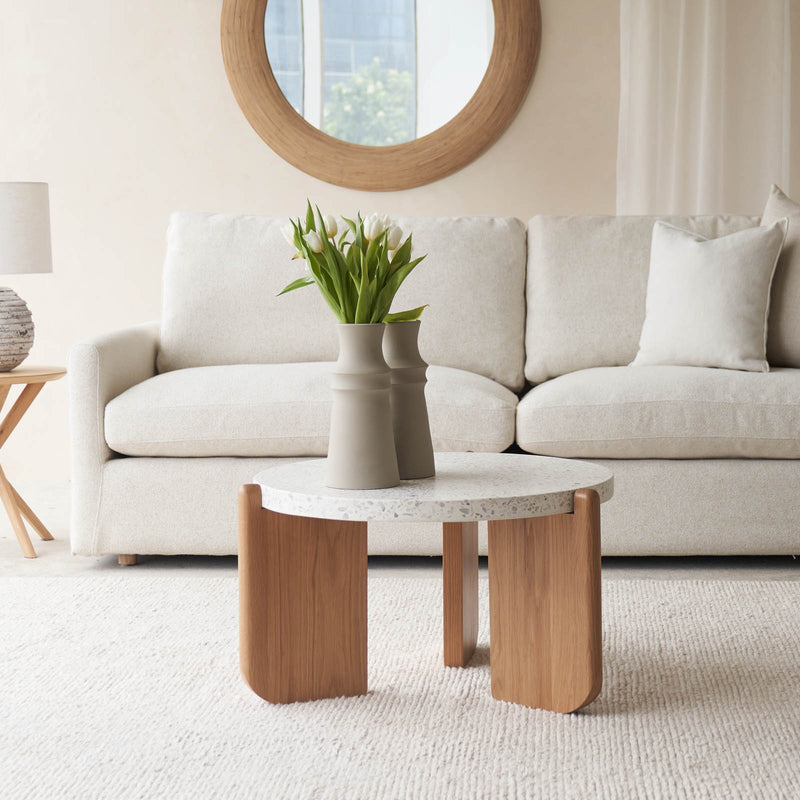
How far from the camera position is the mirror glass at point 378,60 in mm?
3615

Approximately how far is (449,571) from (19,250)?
5.95 ft

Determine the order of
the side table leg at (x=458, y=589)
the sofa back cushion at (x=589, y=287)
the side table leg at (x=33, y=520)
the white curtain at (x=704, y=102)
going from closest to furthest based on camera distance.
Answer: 1. the side table leg at (x=458, y=589)
2. the side table leg at (x=33, y=520)
3. the sofa back cushion at (x=589, y=287)
4. the white curtain at (x=704, y=102)

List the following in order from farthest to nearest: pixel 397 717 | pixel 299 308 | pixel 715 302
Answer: pixel 299 308 < pixel 715 302 < pixel 397 717

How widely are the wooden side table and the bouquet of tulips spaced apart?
54.6 inches

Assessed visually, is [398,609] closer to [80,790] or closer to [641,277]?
[80,790]

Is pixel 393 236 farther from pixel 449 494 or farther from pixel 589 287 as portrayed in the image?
pixel 589 287

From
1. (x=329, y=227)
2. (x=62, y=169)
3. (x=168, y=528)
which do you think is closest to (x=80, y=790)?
(x=329, y=227)

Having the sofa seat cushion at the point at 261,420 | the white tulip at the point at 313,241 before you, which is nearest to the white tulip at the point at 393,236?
the white tulip at the point at 313,241

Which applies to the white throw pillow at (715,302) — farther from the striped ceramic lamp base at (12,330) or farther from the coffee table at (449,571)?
the striped ceramic lamp base at (12,330)

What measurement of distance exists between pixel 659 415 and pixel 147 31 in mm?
2449

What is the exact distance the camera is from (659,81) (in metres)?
3.56

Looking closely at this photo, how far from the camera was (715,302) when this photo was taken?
272 cm

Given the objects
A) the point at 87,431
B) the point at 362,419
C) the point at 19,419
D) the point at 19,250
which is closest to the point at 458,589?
the point at 362,419

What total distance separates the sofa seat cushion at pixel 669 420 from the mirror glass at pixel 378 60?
159 centimetres
